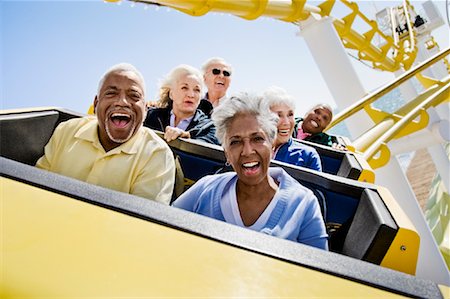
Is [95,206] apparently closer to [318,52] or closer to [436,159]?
[318,52]

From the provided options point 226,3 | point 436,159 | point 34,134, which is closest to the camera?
point 34,134

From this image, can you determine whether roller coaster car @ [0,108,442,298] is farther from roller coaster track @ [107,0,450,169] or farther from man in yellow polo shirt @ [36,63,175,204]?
roller coaster track @ [107,0,450,169]

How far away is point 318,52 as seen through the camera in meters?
3.90

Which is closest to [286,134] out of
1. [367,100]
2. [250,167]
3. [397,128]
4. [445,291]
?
[250,167]

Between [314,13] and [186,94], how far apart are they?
115 inches

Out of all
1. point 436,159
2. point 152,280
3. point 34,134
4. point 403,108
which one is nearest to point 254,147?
point 152,280

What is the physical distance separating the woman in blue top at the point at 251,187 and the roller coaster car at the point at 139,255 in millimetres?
352

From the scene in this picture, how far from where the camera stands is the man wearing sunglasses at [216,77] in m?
1.85

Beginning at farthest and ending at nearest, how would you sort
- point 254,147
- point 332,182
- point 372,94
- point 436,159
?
point 436,159 < point 372,94 < point 332,182 < point 254,147

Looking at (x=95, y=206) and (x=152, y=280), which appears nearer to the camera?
(x=152, y=280)

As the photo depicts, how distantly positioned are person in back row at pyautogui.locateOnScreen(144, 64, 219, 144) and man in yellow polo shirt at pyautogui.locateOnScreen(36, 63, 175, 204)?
510 millimetres

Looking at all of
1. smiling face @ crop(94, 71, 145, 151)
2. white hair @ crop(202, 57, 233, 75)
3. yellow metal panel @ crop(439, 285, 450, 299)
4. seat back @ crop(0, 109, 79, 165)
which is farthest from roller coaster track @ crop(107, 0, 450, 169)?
yellow metal panel @ crop(439, 285, 450, 299)

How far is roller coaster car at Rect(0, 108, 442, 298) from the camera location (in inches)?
15.1

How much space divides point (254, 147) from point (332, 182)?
28 cm
